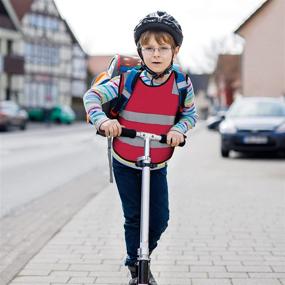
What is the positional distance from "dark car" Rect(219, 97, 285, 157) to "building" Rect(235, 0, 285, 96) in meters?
4.84

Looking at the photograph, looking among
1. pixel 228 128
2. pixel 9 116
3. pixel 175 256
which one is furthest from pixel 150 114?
pixel 9 116

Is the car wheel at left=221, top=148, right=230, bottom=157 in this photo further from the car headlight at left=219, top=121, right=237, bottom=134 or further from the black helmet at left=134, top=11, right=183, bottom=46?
the black helmet at left=134, top=11, right=183, bottom=46

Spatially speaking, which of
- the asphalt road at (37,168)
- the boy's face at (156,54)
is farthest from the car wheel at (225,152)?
the boy's face at (156,54)

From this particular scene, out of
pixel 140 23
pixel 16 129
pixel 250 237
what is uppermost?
pixel 140 23

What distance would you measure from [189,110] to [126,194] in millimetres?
608

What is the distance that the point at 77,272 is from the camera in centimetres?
472

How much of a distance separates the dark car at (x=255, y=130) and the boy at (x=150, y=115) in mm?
11620

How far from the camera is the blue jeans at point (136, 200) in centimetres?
388

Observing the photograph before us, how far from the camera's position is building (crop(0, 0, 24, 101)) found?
171ft

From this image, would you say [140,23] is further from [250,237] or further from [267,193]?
[267,193]

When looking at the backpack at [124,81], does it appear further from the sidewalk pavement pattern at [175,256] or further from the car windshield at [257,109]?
the car windshield at [257,109]

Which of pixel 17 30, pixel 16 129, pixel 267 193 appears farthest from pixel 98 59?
pixel 267 193

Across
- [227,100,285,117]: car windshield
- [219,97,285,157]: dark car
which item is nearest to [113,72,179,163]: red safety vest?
[219,97,285,157]: dark car

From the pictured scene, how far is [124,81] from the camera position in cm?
372
